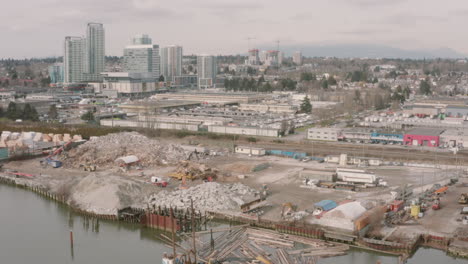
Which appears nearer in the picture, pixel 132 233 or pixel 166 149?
pixel 132 233

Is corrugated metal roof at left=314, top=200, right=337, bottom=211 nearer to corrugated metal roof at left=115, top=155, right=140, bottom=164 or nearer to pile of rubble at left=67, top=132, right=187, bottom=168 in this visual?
pile of rubble at left=67, top=132, right=187, bottom=168

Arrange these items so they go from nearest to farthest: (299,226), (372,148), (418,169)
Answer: (299,226)
(418,169)
(372,148)

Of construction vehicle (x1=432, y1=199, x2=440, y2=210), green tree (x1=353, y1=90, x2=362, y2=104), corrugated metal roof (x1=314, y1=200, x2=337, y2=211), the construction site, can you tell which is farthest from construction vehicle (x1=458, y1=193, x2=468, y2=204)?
green tree (x1=353, y1=90, x2=362, y2=104)

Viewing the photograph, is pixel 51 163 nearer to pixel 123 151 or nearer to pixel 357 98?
pixel 123 151

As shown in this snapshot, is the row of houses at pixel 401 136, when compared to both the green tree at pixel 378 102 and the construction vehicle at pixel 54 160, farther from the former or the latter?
the green tree at pixel 378 102

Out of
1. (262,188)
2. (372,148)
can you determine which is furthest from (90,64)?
(262,188)

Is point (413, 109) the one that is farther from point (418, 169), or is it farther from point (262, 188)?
point (262, 188)

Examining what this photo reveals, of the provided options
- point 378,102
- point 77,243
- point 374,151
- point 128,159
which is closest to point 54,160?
point 128,159
